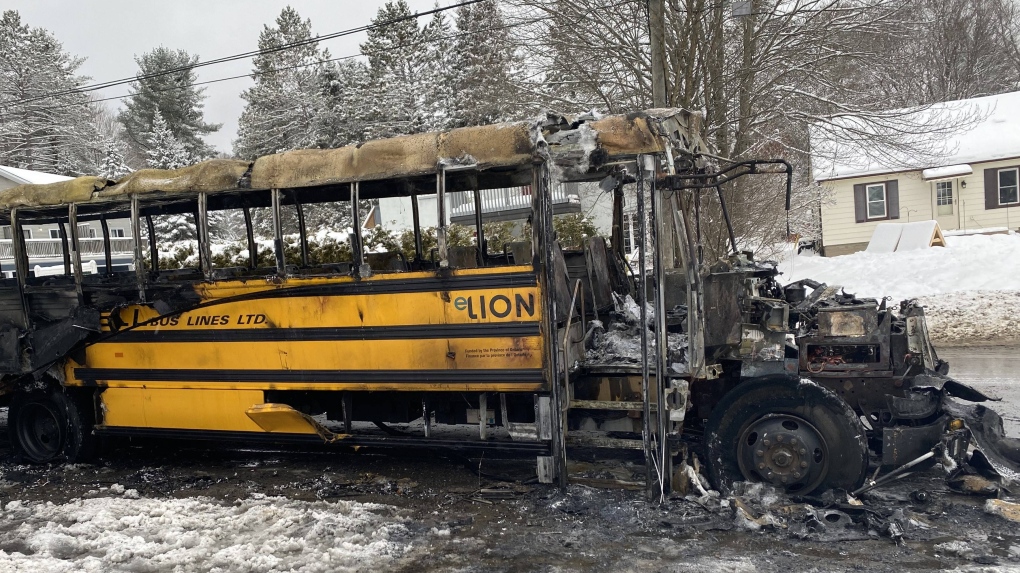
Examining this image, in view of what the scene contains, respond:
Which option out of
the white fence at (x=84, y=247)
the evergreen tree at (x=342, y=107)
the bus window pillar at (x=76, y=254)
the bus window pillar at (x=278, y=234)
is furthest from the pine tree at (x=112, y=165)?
the bus window pillar at (x=278, y=234)

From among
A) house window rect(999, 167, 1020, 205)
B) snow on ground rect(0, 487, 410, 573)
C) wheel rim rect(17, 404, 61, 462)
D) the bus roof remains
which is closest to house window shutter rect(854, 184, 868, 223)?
house window rect(999, 167, 1020, 205)

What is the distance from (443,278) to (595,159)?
1417 millimetres

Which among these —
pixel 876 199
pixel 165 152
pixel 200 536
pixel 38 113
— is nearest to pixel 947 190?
pixel 876 199

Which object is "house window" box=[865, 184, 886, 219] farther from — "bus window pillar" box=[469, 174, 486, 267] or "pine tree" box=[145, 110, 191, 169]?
"pine tree" box=[145, 110, 191, 169]

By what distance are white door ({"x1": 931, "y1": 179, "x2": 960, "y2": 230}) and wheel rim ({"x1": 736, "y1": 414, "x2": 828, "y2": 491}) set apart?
2408 cm

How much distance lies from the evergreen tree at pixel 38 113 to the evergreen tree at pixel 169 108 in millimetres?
2822

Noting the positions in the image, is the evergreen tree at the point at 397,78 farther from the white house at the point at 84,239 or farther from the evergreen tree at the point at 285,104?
the white house at the point at 84,239

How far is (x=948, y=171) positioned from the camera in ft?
79.9

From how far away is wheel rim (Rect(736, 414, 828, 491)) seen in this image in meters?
4.95

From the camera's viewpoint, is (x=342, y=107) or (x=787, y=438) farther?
(x=342, y=107)

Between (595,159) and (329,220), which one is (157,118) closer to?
(329,220)

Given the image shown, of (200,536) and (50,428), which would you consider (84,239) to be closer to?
(50,428)

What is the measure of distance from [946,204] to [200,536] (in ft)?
89.6

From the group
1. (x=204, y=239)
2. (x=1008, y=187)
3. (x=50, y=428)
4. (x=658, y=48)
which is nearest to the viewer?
(x=204, y=239)
